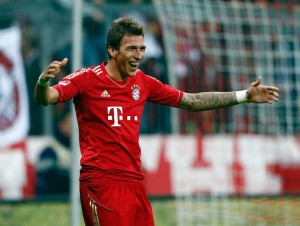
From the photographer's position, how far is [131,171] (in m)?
7.15

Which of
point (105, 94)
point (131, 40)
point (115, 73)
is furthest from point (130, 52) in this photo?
point (105, 94)

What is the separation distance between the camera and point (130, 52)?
23.5ft

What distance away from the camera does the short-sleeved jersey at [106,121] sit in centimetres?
710

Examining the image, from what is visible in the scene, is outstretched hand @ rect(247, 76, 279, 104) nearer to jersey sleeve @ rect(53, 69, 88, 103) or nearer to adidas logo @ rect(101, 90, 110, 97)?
adidas logo @ rect(101, 90, 110, 97)

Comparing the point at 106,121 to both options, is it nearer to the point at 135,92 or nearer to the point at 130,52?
Answer: the point at 135,92

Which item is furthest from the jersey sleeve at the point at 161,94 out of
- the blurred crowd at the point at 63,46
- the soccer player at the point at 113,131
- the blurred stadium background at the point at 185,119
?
the blurred crowd at the point at 63,46

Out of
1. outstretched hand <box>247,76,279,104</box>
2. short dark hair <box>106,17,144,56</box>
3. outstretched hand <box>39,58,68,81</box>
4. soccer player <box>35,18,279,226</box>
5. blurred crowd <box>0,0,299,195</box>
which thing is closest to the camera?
outstretched hand <box>39,58,68,81</box>

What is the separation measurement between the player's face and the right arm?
533 mm

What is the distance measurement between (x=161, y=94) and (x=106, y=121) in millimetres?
582

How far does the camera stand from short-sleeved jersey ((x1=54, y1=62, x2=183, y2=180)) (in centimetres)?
710

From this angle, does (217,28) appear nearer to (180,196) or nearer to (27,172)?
(180,196)

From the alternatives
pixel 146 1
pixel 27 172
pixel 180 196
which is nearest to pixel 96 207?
pixel 180 196

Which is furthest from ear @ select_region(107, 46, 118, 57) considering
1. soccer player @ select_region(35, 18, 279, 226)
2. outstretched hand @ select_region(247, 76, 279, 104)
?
outstretched hand @ select_region(247, 76, 279, 104)

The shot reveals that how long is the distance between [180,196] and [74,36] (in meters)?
2.56
